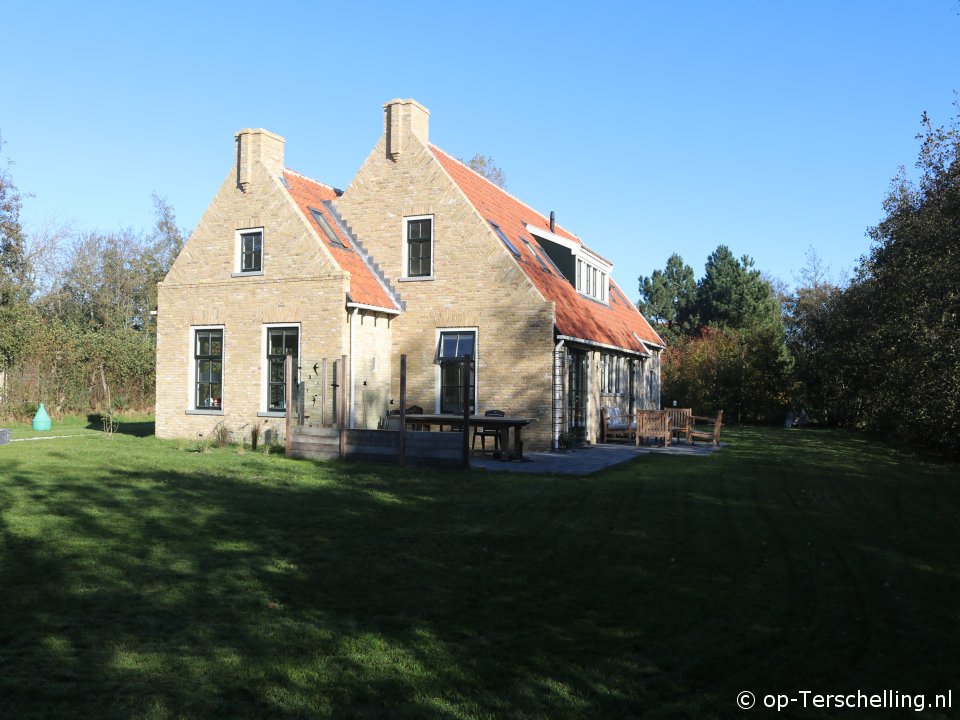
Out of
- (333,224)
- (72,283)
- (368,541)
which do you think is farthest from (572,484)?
(72,283)

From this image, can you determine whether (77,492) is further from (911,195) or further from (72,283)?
(72,283)

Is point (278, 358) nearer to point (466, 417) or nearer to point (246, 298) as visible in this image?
point (246, 298)

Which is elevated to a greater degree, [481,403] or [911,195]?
[911,195]

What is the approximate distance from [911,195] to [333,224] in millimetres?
18271

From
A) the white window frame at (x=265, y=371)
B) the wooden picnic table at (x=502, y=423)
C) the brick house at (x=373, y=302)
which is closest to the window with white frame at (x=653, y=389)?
the brick house at (x=373, y=302)

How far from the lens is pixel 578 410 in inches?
850

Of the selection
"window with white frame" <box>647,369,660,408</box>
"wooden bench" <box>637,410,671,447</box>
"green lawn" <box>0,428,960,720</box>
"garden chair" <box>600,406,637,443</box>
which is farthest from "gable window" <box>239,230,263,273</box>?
"window with white frame" <box>647,369,660,408</box>

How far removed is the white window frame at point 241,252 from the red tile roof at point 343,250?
129cm

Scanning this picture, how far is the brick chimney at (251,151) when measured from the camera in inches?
822

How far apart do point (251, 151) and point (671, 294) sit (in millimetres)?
46510

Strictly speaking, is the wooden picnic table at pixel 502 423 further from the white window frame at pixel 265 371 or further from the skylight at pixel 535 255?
the skylight at pixel 535 255

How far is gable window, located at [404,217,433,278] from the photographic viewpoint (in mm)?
20875

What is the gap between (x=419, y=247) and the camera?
2103 centimetres

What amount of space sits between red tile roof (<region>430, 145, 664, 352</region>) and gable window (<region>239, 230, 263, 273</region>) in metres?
5.34
